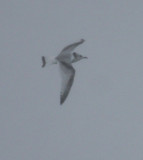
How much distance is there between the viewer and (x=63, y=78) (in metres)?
8.77

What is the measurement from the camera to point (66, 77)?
8.77 meters

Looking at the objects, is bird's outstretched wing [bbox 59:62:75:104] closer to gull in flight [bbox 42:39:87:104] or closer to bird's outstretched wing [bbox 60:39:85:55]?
gull in flight [bbox 42:39:87:104]

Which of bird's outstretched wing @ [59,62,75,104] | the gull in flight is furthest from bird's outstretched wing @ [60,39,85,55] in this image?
bird's outstretched wing @ [59,62,75,104]

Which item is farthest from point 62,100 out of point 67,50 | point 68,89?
point 67,50

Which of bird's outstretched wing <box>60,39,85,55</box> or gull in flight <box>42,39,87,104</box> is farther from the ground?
bird's outstretched wing <box>60,39,85,55</box>

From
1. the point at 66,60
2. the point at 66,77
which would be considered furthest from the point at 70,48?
the point at 66,77

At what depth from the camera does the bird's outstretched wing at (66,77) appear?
27.7 ft

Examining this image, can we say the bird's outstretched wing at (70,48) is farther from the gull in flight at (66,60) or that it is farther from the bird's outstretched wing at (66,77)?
the bird's outstretched wing at (66,77)

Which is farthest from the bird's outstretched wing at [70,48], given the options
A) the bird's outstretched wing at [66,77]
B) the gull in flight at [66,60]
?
the bird's outstretched wing at [66,77]

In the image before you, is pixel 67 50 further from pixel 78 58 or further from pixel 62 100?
pixel 62 100

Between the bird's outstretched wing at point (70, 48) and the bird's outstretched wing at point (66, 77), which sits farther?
the bird's outstretched wing at point (70, 48)

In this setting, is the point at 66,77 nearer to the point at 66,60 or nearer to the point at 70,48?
the point at 66,60

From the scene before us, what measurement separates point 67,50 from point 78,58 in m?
0.22

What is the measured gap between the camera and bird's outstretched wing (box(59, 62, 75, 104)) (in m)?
8.45
